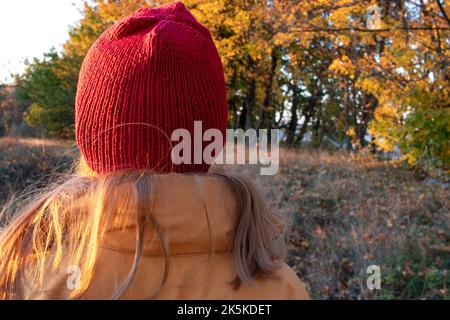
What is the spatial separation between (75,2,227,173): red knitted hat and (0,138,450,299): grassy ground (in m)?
1.53

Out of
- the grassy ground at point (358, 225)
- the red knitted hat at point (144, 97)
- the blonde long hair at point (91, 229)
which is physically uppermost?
the red knitted hat at point (144, 97)

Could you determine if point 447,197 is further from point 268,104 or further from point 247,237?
point 268,104

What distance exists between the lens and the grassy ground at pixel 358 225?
3957mm

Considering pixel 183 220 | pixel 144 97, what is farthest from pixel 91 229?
pixel 144 97

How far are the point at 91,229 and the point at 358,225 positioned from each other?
4.31 meters

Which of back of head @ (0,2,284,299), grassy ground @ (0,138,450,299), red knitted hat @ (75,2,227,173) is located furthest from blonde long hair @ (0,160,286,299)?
grassy ground @ (0,138,450,299)

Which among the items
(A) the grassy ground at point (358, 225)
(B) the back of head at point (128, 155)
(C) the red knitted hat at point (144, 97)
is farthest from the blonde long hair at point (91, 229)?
(A) the grassy ground at point (358, 225)

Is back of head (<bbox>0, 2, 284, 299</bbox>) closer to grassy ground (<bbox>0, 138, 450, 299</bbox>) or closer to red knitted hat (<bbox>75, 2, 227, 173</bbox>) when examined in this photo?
red knitted hat (<bbox>75, 2, 227, 173</bbox>)

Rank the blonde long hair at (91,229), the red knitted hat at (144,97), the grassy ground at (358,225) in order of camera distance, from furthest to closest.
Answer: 1. the grassy ground at (358,225)
2. the red knitted hat at (144,97)
3. the blonde long hair at (91,229)

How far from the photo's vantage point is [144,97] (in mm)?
1171

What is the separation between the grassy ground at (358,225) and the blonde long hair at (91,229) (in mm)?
1592

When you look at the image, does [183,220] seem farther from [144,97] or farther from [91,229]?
[144,97]

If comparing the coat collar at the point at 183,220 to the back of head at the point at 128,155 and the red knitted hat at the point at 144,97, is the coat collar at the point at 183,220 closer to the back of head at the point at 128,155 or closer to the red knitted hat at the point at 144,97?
the back of head at the point at 128,155
